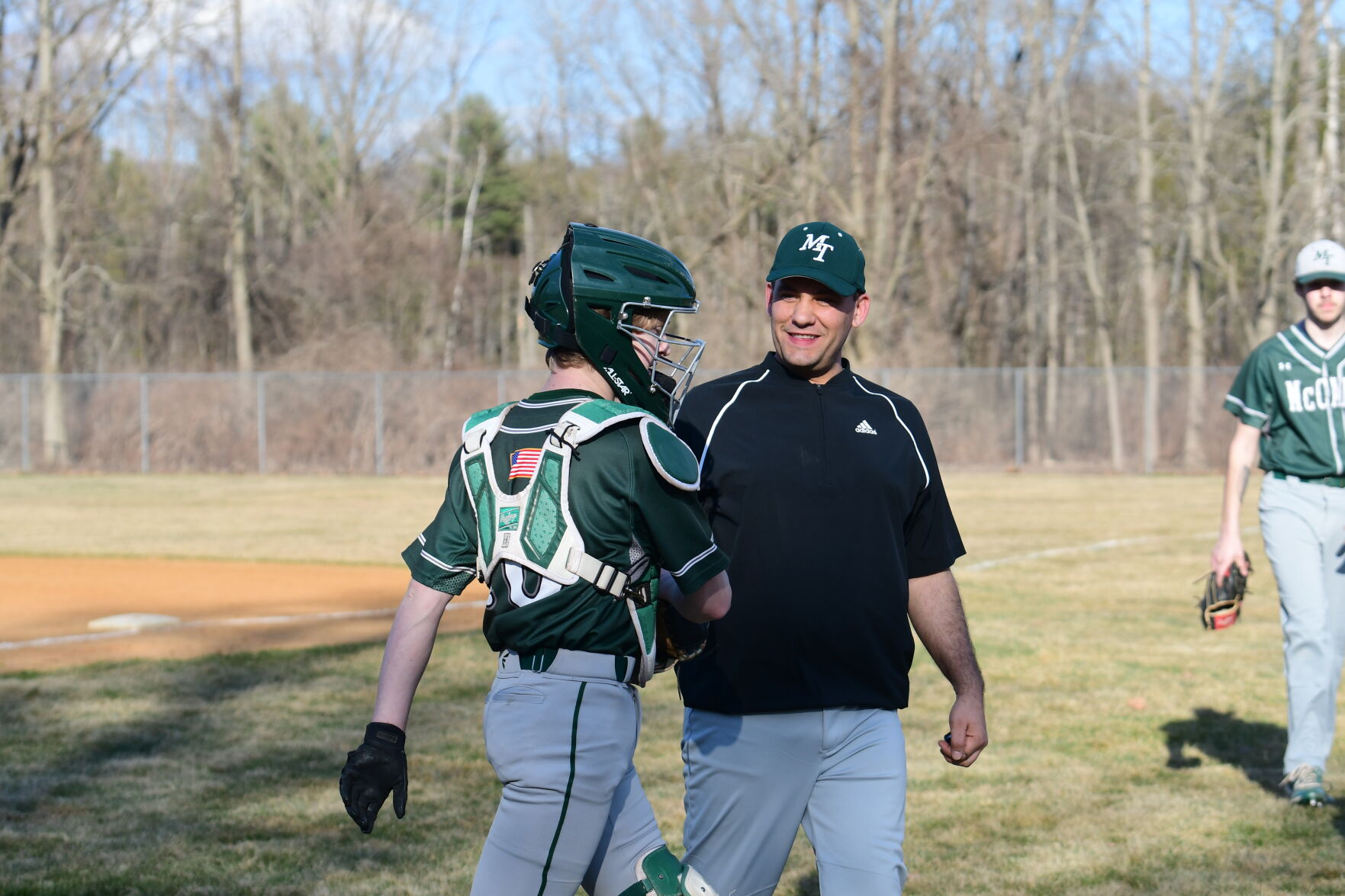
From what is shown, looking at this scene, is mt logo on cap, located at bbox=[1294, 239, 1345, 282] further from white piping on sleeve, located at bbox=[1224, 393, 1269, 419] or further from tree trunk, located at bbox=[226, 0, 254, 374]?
tree trunk, located at bbox=[226, 0, 254, 374]

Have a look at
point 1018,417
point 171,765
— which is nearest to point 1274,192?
point 1018,417

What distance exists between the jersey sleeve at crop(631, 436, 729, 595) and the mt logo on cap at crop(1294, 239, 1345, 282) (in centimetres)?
434

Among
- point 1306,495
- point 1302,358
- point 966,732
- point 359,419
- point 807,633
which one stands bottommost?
point 359,419

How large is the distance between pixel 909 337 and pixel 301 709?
3535 centimetres

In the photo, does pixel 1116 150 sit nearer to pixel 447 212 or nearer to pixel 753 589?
pixel 447 212

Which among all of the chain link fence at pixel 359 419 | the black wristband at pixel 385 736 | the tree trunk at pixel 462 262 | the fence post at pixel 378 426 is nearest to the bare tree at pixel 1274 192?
the chain link fence at pixel 359 419

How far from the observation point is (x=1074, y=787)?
22.5ft

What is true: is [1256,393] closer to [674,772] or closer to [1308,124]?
[674,772]

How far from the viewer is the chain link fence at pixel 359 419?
117 feet

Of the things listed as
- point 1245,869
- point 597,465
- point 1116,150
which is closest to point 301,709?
point 1245,869

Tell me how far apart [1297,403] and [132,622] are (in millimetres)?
8986

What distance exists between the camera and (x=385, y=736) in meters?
3.09

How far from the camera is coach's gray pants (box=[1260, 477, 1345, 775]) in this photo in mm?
6453

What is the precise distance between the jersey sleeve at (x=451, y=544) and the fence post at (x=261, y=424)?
34.1m
